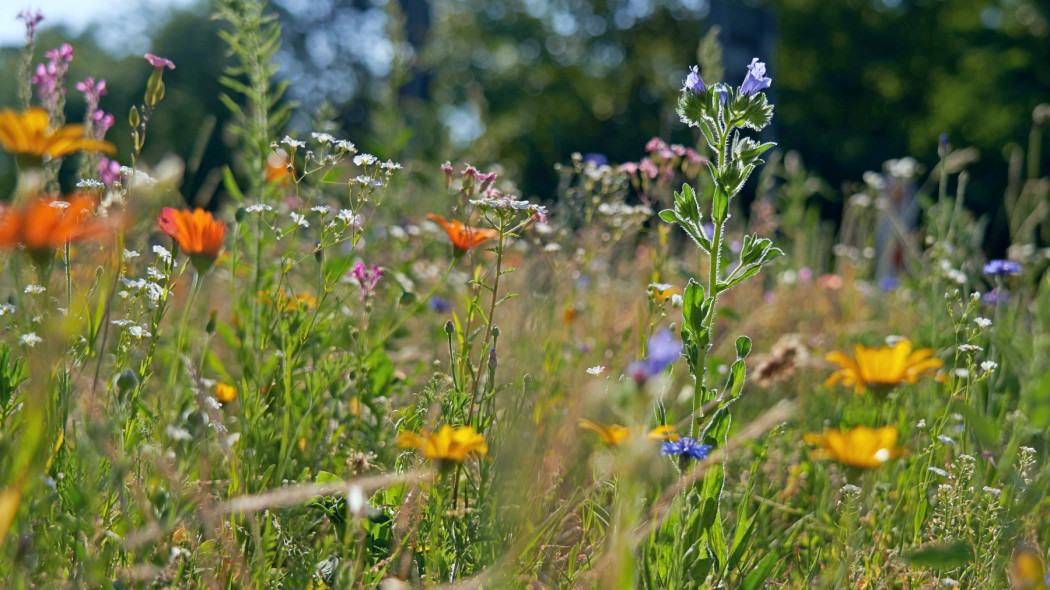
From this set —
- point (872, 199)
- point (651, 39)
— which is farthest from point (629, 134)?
point (872, 199)

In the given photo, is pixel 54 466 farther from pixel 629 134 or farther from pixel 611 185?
pixel 629 134

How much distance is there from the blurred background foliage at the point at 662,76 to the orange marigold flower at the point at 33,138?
16.7 meters

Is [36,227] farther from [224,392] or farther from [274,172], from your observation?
[274,172]

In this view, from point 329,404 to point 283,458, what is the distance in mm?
576

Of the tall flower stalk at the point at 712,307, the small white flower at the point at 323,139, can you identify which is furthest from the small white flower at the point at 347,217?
the tall flower stalk at the point at 712,307

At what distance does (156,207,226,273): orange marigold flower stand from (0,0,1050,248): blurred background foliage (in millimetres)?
16452

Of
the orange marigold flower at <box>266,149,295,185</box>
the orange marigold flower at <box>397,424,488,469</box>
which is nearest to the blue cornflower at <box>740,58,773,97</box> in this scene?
the orange marigold flower at <box>397,424,488,469</box>

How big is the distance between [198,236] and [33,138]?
0.33 metres

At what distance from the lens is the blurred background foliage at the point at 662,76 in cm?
1800

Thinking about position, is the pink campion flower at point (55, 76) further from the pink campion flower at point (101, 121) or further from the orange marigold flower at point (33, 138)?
the orange marigold flower at point (33, 138)

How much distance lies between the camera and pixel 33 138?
3.75ft

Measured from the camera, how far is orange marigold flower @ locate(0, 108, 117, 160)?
1123 mm

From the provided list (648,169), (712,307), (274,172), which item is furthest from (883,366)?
(274,172)

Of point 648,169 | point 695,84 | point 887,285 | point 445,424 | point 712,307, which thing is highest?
point 695,84
